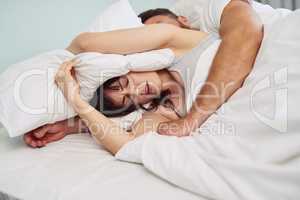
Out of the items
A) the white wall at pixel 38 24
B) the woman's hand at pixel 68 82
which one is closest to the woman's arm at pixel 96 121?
the woman's hand at pixel 68 82

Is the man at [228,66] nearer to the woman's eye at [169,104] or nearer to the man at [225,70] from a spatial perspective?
the man at [225,70]

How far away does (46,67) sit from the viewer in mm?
1160

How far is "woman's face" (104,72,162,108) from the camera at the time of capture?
3.99ft

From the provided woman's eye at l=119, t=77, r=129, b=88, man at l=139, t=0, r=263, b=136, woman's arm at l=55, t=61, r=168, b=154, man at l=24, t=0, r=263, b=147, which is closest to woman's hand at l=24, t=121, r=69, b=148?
man at l=24, t=0, r=263, b=147

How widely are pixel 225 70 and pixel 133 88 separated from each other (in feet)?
1.07

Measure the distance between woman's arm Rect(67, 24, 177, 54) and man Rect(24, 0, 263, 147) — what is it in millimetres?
213

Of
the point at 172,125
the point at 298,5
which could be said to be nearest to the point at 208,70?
the point at 172,125

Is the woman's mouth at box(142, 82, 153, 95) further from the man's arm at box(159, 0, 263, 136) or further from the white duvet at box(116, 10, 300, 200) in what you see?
the white duvet at box(116, 10, 300, 200)

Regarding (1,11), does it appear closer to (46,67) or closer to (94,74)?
(46,67)

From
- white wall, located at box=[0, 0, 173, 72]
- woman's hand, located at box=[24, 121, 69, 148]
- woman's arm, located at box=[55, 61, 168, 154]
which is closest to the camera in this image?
woman's arm, located at box=[55, 61, 168, 154]

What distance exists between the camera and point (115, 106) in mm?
1261

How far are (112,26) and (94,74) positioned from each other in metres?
0.30

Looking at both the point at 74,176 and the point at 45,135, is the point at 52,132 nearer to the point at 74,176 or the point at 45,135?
the point at 45,135

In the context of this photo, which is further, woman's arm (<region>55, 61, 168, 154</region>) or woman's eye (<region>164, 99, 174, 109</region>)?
woman's eye (<region>164, 99, 174, 109</region>)
